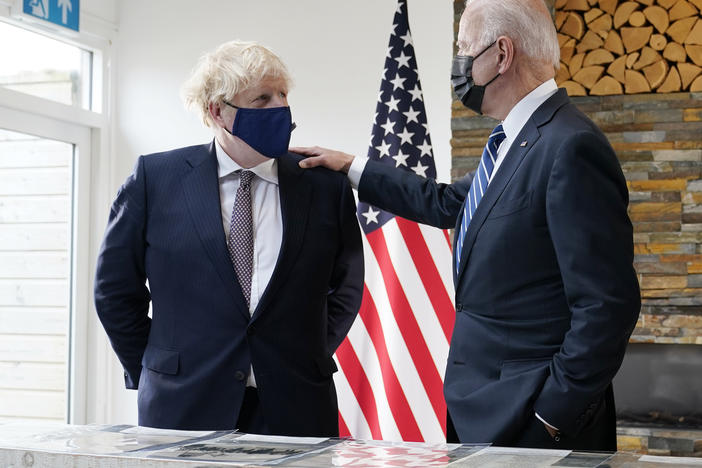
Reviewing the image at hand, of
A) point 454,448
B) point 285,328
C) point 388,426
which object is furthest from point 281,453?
point 388,426

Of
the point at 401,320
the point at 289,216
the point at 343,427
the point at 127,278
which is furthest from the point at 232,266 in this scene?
the point at 343,427

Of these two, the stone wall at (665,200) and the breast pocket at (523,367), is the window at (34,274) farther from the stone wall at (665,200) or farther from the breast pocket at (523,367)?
the breast pocket at (523,367)

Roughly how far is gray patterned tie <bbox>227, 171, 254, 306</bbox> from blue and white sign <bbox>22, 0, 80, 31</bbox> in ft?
7.57

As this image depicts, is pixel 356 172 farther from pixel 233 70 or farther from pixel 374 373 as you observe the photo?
pixel 374 373

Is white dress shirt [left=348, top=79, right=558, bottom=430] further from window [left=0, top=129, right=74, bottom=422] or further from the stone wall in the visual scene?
window [left=0, top=129, right=74, bottom=422]

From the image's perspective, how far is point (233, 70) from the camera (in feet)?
6.56

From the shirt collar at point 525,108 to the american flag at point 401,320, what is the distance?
1.44m

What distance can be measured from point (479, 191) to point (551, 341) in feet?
1.12

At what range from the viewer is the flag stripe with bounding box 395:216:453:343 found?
322 cm

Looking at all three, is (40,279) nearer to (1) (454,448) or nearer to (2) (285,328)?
(2) (285,328)

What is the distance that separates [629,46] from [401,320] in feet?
4.93

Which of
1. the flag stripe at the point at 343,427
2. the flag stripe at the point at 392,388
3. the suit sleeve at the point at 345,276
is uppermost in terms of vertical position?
the suit sleeve at the point at 345,276

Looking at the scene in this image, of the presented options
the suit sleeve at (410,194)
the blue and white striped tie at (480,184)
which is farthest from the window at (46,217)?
the blue and white striped tie at (480,184)

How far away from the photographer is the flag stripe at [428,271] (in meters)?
3.22
